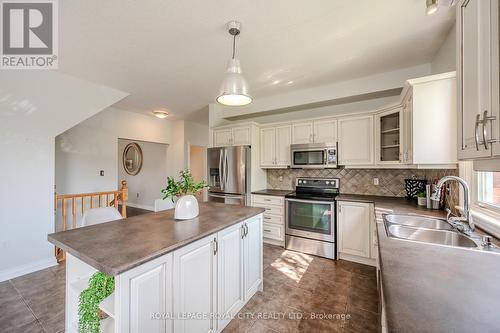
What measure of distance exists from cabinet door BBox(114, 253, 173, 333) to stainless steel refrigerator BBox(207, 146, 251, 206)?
7.82 ft

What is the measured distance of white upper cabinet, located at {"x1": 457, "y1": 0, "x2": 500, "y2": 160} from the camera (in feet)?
2.61

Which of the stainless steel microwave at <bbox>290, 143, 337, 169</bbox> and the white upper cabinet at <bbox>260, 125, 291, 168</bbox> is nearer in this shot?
the stainless steel microwave at <bbox>290, 143, 337, 169</bbox>

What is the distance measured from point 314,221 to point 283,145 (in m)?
1.37

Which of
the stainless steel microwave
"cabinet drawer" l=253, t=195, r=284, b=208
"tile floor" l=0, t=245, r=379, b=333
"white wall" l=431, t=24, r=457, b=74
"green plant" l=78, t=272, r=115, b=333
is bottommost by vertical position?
"tile floor" l=0, t=245, r=379, b=333

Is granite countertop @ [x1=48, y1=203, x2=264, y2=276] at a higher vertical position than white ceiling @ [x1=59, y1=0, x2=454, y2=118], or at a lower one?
lower

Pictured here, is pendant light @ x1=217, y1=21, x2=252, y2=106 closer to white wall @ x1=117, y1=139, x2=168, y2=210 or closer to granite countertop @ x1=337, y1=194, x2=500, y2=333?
granite countertop @ x1=337, y1=194, x2=500, y2=333

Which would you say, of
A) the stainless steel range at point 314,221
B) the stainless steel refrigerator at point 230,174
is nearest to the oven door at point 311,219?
the stainless steel range at point 314,221

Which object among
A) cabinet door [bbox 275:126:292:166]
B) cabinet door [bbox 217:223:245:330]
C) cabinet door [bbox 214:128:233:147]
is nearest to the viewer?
cabinet door [bbox 217:223:245:330]

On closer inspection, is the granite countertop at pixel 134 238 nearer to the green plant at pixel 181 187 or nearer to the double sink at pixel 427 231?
the green plant at pixel 181 187

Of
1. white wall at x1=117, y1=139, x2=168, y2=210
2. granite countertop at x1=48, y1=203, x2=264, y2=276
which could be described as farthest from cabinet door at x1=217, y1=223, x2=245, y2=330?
white wall at x1=117, y1=139, x2=168, y2=210

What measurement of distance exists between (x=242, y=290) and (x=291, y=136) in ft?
8.09

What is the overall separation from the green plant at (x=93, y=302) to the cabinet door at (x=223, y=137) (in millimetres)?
2920

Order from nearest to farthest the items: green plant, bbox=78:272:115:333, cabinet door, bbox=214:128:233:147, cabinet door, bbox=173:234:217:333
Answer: green plant, bbox=78:272:115:333
cabinet door, bbox=173:234:217:333
cabinet door, bbox=214:128:233:147

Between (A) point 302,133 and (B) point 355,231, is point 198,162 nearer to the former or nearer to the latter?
(A) point 302,133
